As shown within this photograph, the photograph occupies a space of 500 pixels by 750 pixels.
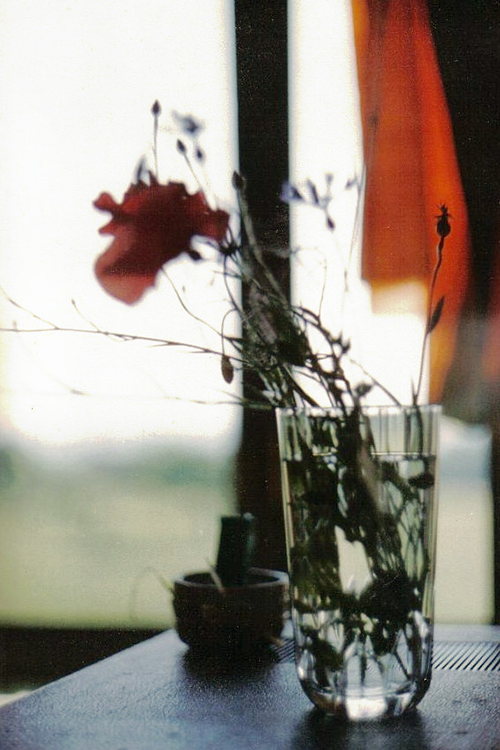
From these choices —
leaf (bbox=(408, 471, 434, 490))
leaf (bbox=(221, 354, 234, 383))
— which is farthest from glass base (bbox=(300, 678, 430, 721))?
leaf (bbox=(221, 354, 234, 383))

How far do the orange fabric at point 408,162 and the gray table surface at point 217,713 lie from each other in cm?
84

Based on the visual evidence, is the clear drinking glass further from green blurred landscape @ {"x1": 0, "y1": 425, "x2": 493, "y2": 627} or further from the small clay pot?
green blurred landscape @ {"x1": 0, "y1": 425, "x2": 493, "y2": 627}

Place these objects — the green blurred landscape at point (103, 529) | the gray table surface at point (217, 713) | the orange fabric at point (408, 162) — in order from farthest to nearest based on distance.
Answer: the green blurred landscape at point (103, 529) < the orange fabric at point (408, 162) < the gray table surface at point (217, 713)

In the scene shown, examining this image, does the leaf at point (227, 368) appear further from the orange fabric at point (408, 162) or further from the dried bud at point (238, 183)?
the orange fabric at point (408, 162)

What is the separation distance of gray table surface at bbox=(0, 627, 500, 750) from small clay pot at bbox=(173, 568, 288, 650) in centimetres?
3

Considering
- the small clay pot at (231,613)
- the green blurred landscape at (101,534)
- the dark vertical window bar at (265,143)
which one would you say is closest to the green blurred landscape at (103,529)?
the green blurred landscape at (101,534)

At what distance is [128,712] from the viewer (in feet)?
2.58

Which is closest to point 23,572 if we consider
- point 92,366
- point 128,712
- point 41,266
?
point 92,366

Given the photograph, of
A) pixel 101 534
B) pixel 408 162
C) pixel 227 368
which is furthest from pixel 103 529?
pixel 227 368

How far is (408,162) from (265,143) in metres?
0.28

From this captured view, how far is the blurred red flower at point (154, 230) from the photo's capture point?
2.38 feet

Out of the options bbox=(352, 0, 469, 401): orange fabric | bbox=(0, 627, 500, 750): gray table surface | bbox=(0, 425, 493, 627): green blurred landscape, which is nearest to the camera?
bbox=(0, 627, 500, 750): gray table surface

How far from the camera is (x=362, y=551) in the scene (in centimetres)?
71

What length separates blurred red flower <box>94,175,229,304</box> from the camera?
73cm
